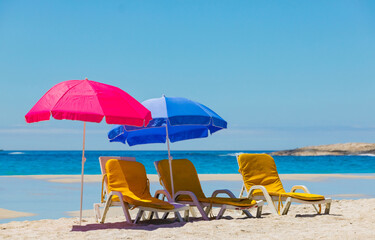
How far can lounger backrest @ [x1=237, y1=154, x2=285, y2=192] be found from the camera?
782 cm

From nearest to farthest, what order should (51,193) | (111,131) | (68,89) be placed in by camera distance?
(68,89) < (111,131) < (51,193)

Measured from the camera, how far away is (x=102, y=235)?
5547 millimetres

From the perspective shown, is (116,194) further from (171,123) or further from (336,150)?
(336,150)

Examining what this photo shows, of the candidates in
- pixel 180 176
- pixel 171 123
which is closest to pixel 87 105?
pixel 171 123

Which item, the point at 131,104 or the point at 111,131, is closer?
the point at 131,104

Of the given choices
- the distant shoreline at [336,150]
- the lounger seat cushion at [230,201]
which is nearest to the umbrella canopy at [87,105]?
the lounger seat cushion at [230,201]

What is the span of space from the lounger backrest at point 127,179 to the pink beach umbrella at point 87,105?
878 millimetres

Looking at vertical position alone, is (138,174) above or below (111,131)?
below

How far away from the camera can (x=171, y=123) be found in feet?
22.3

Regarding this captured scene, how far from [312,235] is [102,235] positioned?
2.21 metres

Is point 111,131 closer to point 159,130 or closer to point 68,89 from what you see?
point 159,130

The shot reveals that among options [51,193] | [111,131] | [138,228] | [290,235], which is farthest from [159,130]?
[51,193]

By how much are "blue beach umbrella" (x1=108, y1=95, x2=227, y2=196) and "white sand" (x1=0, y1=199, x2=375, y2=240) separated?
4.19 ft

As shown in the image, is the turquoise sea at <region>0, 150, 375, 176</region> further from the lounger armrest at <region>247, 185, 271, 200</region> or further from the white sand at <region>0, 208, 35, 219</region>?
the lounger armrest at <region>247, 185, 271, 200</region>
